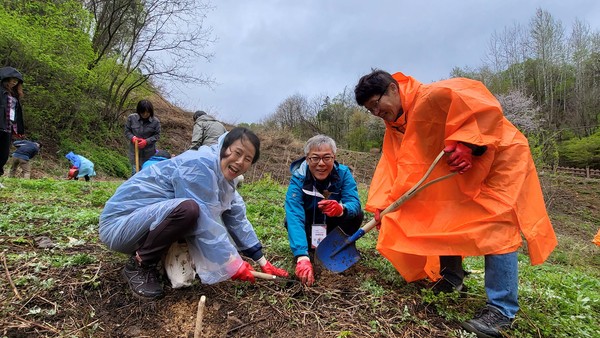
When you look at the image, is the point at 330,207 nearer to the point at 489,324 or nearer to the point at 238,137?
the point at 238,137

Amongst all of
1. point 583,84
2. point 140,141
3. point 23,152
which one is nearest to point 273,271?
point 140,141

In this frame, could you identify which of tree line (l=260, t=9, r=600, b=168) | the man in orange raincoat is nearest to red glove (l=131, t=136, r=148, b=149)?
the man in orange raincoat

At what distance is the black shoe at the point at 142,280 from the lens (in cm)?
196

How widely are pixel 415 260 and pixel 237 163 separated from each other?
→ 1.33 meters

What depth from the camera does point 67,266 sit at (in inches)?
86.1

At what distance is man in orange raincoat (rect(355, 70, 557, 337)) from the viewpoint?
1865 mm

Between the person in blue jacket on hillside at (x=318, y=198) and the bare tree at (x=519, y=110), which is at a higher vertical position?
the person in blue jacket on hillside at (x=318, y=198)

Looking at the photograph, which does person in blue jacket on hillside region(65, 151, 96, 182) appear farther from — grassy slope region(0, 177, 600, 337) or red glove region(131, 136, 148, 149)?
grassy slope region(0, 177, 600, 337)

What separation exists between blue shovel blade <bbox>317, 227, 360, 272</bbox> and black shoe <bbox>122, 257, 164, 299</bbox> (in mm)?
1174

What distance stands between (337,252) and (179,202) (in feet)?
4.25

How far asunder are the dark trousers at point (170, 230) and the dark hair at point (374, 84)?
50.3 inches

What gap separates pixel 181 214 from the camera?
6.03ft

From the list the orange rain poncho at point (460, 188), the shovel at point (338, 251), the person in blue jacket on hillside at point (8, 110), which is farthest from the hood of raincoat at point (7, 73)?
the orange rain poncho at point (460, 188)

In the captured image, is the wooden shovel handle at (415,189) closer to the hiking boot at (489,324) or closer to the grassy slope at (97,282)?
the grassy slope at (97,282)
